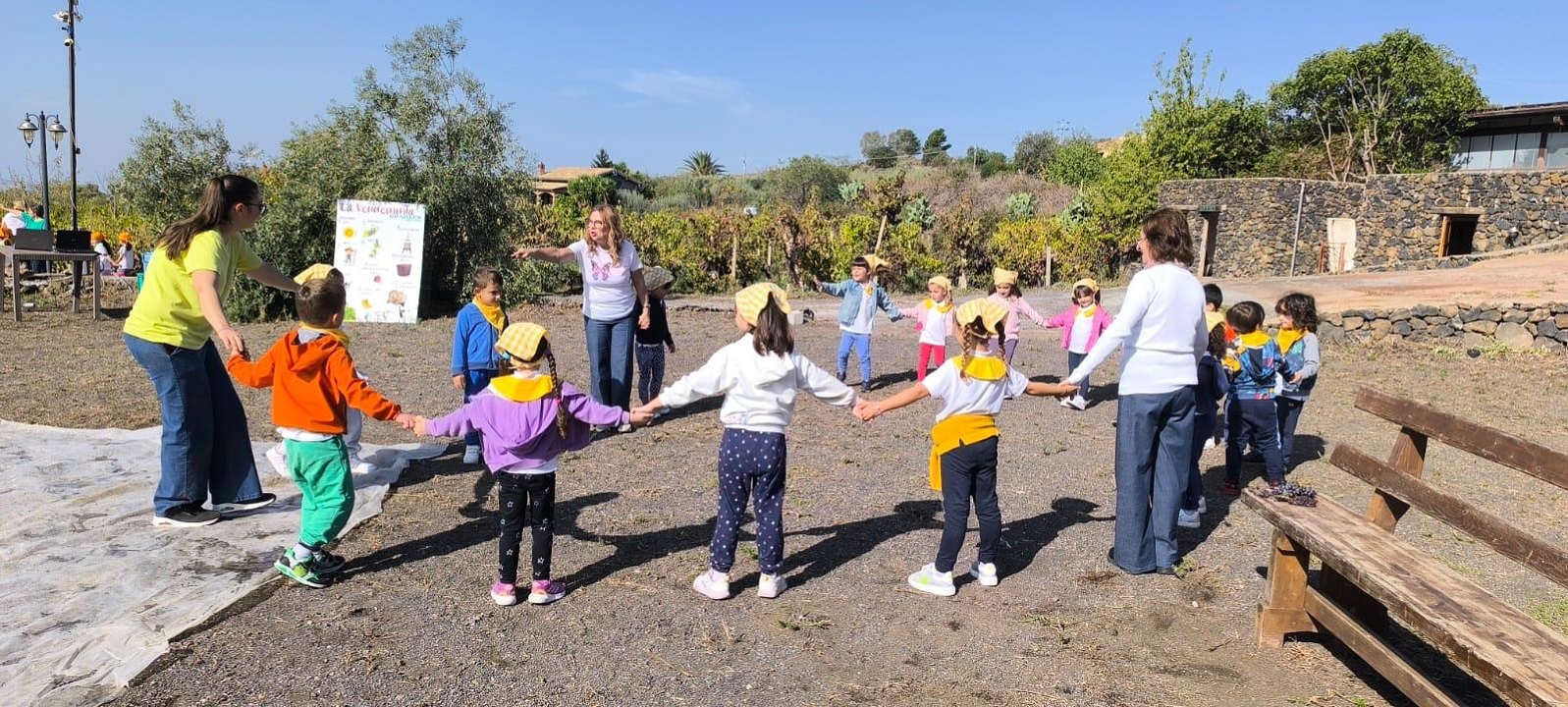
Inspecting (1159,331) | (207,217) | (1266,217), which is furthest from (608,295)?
(1266,217)

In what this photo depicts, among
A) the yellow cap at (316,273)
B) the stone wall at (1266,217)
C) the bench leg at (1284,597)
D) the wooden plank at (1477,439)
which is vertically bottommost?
the bench leg at (1284,597)

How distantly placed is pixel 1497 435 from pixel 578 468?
207 inches

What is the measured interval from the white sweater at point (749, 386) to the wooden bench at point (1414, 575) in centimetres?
212

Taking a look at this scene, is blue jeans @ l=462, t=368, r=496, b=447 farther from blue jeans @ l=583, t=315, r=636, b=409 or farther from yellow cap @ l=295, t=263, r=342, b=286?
yellow cap @ l=295, t=263, r=342, b=286

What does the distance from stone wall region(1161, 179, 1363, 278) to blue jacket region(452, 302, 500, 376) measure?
79.4 feet

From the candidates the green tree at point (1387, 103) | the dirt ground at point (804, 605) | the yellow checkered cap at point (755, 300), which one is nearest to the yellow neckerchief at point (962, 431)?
the dirt ground at point (804, 605)

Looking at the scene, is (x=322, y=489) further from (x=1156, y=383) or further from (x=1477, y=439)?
(x=1477, y=439)

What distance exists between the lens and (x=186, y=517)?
4945 millimetres

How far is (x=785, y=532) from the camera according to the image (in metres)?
5.38

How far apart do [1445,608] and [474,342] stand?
541 centimetres

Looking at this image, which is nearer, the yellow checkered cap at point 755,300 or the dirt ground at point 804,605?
the dirt ground at point 804,605

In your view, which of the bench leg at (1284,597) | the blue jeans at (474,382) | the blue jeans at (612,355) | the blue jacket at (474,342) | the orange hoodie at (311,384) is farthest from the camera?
the blue jeans at (612,355)

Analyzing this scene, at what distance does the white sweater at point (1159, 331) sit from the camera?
448cm

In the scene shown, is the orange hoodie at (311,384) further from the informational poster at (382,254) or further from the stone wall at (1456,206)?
the stone wall at (1456,206)
